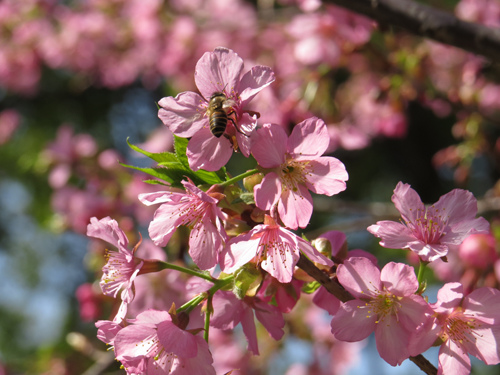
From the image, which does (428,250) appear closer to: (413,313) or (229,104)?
(413,313)

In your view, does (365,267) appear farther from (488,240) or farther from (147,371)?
(488,240)

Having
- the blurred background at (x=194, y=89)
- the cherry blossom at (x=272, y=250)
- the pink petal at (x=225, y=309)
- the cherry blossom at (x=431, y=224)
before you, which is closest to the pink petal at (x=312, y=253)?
the cherry blossom at (x=272, y=250)

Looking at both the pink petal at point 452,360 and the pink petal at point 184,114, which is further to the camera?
the pink petal at point 184,114

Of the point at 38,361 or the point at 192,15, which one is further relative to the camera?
the point at 192,15

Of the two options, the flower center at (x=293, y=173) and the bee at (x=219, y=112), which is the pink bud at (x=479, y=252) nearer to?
the flower center at (x=293, y=173)

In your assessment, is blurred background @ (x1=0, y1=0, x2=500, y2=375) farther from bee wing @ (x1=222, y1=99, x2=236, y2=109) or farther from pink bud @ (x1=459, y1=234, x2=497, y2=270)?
bee wing @ (x1=222, y1=99, x2=236, y2=109)

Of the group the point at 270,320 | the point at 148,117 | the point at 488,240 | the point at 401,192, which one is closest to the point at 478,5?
the point at 488,240
